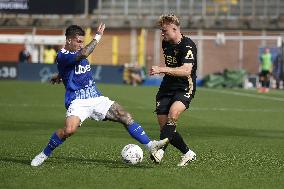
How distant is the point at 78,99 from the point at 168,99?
1.28 meters

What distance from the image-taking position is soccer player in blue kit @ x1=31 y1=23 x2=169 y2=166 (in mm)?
11461

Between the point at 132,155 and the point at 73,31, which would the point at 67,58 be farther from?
the point at 132,155

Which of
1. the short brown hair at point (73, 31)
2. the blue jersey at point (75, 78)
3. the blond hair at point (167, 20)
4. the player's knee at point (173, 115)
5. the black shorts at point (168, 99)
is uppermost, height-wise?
the blond hair at point (167, 20)

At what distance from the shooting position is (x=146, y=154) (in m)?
13.3

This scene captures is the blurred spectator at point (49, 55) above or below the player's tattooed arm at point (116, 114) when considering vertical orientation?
below

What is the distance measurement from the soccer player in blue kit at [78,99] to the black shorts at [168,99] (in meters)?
0.46

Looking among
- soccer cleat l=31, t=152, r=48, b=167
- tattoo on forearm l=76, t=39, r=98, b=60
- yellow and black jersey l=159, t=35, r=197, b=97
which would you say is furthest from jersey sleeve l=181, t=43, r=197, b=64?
soccer cleat l=31, t=152, r=48, b=167

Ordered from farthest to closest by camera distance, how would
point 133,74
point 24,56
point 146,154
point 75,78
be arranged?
point 24,56 → point 133,74 → point 146,154 → point 75,78

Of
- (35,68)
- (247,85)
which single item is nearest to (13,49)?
(35,68)

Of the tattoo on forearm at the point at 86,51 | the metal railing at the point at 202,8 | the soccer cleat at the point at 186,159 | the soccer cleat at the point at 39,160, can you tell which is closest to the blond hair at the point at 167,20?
the tattoo on forearm at the point at 86,51

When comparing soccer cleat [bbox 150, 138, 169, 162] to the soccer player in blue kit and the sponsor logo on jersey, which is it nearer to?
→ the soccer player in blue kit

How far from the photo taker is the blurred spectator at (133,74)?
44219 millimetres

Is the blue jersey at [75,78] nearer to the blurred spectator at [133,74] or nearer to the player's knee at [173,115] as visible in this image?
the player's knee at [173,115]

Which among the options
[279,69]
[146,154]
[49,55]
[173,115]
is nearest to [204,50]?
[279,69]
